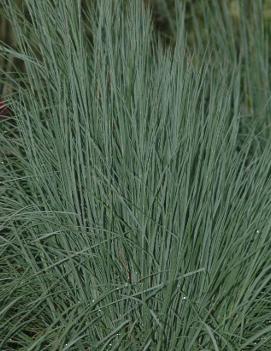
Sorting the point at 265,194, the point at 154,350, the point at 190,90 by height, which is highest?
the point at 190,90

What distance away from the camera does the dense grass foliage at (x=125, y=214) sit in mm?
1943

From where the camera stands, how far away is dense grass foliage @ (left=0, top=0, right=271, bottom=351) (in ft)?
6.38

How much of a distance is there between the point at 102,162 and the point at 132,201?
0.13m

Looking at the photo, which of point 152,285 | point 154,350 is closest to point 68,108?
point 152,285

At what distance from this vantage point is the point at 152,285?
2.01m

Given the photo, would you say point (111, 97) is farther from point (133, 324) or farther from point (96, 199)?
point (133, 324)

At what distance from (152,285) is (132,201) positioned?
21cm

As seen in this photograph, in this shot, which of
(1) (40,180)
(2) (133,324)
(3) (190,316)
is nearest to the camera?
(2) (133,324)

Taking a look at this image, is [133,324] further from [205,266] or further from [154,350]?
[205,266]

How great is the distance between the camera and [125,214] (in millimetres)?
2078

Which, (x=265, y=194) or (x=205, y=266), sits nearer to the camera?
(x=205, y=266)

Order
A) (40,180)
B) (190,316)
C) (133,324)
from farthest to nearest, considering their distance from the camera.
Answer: (40,180) → (190,316) → (133,324)

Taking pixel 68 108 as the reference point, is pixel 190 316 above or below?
below

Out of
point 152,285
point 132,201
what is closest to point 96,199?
point 132,201
